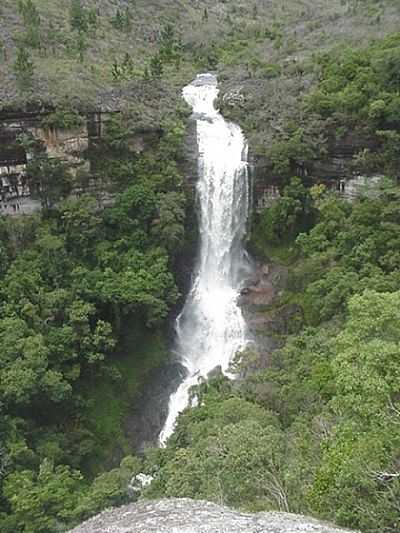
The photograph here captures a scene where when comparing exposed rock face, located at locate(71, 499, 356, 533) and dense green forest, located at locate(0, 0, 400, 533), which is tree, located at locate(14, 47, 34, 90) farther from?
exposed rock face, located at locate(71, 499, 356, 533)

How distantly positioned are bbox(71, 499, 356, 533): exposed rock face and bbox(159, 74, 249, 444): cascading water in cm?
1363

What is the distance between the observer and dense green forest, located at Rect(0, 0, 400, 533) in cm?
962

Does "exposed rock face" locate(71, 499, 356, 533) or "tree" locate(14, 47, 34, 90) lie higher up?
"tree" locate(14, 47, 34, 90)

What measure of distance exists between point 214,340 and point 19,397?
9.53 metres

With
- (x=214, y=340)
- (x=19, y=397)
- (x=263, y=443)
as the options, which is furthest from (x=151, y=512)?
(x=214, y=340)

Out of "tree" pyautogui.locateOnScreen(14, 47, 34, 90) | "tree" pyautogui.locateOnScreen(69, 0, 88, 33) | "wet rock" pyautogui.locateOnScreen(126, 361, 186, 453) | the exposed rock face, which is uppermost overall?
"tree" pyautogui.locateOnScreen(69, 0, 88, 33)

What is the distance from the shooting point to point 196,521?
8.09m

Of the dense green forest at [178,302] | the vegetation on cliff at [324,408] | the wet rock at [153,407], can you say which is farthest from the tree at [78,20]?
the wet rock at [153,407]

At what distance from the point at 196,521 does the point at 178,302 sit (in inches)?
666

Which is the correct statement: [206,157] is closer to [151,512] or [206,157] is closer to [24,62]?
[24,62]

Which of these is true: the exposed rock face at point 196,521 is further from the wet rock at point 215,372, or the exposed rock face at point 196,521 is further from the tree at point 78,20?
the tree at point 78,20

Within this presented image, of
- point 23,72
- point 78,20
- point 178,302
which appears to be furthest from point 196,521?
point 78,20

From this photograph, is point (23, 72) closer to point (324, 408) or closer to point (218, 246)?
point (218, 246)

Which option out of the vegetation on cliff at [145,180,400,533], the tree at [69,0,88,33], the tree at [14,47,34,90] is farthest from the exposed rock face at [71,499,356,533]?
the tree at [69,0,88,33]
